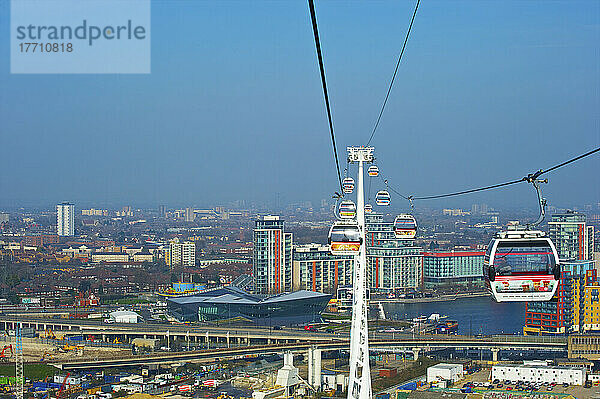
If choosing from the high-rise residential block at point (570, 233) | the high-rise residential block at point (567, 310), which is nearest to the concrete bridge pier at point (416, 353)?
the high-rise residential block at point (567, 310)

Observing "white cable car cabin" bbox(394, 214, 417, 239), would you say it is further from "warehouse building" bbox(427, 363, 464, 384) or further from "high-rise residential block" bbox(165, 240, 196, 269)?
"high-rise residential block" bbox(165, 240, 196, 269)

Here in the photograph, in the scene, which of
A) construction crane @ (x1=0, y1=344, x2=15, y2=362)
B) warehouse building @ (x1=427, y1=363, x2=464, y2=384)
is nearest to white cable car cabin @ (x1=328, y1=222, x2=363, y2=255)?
warehouse building @ (x1=427, y1=363, x2=464, y2=384)

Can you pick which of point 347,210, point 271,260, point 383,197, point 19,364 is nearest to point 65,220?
point 271,260

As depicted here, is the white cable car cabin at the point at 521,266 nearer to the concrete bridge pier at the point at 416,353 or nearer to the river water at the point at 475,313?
the concrete bridge pier at the point at 416,353

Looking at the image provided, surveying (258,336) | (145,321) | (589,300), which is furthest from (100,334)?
(589,300)

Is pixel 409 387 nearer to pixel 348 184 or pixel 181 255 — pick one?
pixel 348 184
